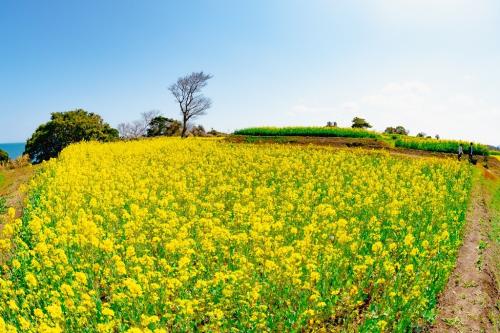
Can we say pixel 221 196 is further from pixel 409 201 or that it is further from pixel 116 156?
pixel 116 156

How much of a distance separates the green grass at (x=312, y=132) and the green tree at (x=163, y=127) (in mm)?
21670

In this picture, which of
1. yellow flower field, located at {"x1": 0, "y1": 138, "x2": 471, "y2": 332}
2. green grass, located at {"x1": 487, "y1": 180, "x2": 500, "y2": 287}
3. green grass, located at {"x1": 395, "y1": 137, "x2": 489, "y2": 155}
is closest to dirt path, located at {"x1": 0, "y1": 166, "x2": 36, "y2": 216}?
yellow flower field, located at {"x1": 0, "y1": 138, "x2": 471, "y2": 332}

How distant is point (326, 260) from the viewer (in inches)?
368

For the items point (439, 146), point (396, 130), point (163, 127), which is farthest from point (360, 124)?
point (163, 127)

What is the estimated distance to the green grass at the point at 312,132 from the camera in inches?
1721

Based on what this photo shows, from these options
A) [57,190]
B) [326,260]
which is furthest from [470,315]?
[57,190]

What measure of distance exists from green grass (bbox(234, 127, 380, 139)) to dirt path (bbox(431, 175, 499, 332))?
29.5 m

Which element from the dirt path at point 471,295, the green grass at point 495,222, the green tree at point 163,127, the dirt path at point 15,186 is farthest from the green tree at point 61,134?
the dirt path at point 471,295

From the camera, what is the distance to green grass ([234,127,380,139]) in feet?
143

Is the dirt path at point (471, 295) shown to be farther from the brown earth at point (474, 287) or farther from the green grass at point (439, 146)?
the green grass at point (439, 146)

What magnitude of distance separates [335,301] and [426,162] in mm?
22757

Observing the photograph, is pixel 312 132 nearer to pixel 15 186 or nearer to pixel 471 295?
pixel 15 186

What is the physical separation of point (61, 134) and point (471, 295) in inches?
1884

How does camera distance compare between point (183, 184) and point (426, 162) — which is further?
point (426, 162)
